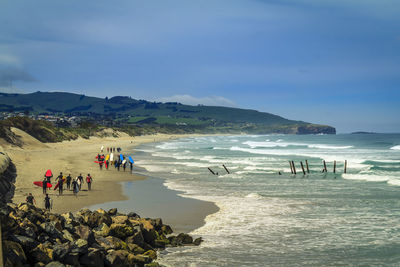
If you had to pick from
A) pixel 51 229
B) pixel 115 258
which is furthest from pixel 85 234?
pixel 115 258

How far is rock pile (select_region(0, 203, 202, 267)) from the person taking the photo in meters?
10.0

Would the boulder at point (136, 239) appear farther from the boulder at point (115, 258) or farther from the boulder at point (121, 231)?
the boulder at point (115, 258)

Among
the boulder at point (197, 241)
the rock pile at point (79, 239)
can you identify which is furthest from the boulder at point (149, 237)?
the boulder at point (197, 241)

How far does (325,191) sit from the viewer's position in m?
27.3

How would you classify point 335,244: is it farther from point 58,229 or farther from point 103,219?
point 58,229

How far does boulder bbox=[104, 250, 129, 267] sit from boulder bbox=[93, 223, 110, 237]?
1637mm

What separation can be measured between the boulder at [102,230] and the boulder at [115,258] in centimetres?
164

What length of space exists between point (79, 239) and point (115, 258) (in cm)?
120

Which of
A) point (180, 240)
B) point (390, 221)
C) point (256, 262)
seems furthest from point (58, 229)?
point (390, 221)

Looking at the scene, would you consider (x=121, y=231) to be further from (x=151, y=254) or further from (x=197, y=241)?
(x=197, y=241)

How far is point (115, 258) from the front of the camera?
1133 cm

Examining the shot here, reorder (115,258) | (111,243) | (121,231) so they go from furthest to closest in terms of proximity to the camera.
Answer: (121,231), (111,243), (115,258)

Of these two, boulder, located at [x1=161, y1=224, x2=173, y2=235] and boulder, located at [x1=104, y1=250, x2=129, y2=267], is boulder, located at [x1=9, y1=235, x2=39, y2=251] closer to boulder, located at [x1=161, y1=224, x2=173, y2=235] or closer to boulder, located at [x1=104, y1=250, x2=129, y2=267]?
boulder, located at [x1=104, y1=250, x2=129, y2=267]

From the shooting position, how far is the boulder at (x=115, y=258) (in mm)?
11227
